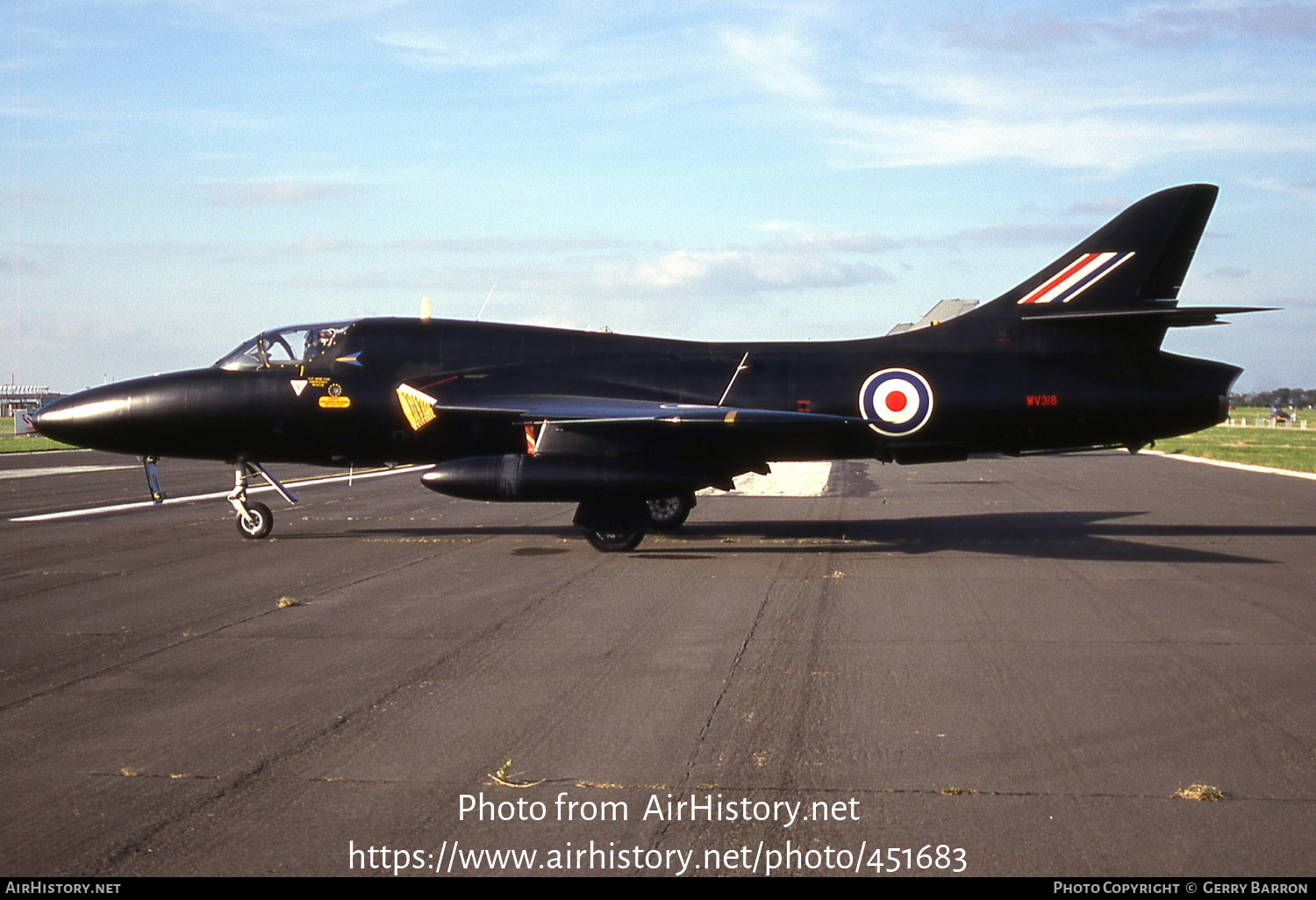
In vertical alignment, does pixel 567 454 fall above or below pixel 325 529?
above

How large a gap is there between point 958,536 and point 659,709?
11184mm

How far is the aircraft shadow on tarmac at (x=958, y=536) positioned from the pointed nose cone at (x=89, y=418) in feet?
9.76

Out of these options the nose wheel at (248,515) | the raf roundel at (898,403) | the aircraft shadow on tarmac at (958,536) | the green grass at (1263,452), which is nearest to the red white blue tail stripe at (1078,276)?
the raf roundel at (898,403)

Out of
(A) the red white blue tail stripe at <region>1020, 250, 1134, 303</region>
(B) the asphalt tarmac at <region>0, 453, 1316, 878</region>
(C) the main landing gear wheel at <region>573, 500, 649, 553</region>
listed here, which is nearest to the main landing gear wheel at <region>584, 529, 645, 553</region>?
(C) the main landing gear wheel at <region>573, 500, 649, 553</region>

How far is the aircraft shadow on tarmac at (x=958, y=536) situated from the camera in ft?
52.3

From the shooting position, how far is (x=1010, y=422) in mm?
16281

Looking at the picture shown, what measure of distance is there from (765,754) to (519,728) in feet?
5.08

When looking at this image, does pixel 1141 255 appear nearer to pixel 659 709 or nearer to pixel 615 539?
pixel 615 539

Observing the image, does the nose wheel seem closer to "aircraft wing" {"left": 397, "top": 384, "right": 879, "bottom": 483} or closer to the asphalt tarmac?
the asphalt tarmac

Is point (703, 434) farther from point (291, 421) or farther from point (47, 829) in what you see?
point (47, 829)

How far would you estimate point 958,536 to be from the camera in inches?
703
